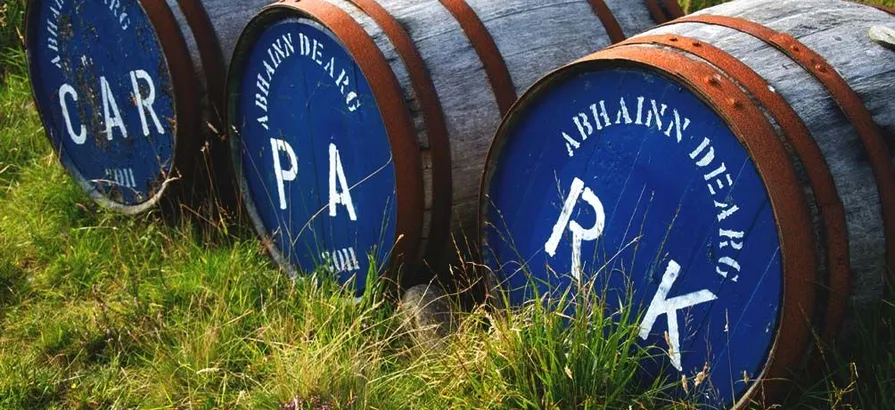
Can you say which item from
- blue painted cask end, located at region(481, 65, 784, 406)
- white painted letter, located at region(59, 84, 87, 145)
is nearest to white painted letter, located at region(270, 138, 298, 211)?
blue painted cask end, located at region(481, 65, 784, 406)

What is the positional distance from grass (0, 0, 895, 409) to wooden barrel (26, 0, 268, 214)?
0.18 m

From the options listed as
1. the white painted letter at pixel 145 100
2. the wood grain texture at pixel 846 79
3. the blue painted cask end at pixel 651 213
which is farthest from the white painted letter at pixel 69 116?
the wood grain texture at pixel 846 79

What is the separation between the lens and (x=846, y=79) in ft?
8.70

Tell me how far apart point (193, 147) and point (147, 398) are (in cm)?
110

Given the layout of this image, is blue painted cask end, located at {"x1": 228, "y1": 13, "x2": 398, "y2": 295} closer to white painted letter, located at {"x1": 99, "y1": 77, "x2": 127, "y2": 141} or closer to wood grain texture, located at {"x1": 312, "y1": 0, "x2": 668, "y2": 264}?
wood grain texture, located at {"x1": 312, "y1": 0, "x2": 668, "y2": 264}

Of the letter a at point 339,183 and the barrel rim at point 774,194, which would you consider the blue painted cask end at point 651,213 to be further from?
the letter a at point 339,183

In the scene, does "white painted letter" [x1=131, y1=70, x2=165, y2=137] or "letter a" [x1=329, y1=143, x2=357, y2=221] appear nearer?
"letter a" [x1=329, y1=143, x2=357, y2=221]

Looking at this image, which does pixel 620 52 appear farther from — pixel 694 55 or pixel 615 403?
pixel 615 403

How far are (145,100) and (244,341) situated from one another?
1.21 metres

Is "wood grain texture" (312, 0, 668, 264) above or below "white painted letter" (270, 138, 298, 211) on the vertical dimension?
above

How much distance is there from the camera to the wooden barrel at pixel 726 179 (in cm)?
250

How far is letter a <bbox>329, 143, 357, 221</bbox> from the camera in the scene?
3.64 m

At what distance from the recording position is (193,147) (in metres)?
4.25

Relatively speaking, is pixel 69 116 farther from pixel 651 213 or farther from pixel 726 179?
pixel 726 179
